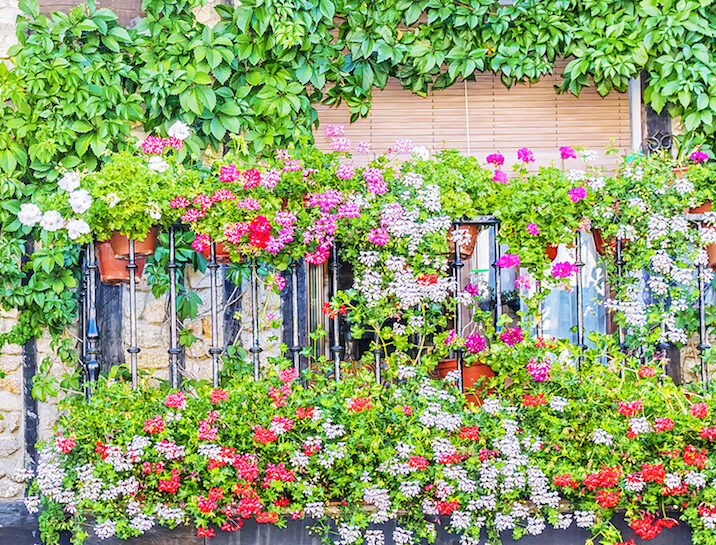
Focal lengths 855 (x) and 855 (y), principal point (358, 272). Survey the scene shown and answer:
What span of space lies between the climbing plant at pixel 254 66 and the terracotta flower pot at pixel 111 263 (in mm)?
450

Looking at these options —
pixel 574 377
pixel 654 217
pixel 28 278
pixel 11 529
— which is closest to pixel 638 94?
pixel 654 217

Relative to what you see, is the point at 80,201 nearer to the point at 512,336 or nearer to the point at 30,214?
the point at 30,214

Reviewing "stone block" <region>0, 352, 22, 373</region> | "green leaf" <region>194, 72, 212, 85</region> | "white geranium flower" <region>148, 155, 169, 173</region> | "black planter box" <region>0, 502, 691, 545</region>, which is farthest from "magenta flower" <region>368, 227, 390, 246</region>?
"stone block" <region>0, 352, 22, 373</region>

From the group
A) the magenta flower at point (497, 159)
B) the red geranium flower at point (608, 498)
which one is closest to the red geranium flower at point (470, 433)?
the red geranium flower at point (608, 498)

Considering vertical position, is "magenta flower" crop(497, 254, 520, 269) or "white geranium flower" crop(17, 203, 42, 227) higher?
"white geranium flower" crop(17, 203, 42, 227)

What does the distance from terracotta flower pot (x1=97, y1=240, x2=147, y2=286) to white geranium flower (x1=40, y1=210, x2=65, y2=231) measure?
28cm

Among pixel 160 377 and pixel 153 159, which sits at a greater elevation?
pixel 153 159

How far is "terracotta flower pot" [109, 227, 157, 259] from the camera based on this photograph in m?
4.21

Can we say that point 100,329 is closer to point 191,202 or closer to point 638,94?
point 191,202

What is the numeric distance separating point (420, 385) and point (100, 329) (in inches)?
77.8

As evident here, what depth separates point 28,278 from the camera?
4820mm

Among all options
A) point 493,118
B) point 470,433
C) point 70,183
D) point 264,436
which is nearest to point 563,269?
point 470,433

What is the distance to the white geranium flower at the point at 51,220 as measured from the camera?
402cm

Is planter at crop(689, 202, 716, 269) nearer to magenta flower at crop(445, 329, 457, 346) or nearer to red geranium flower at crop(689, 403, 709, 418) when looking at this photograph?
red geranium flower at crop(689, 403, 709, 418)
